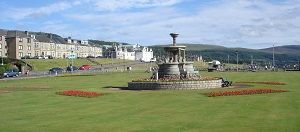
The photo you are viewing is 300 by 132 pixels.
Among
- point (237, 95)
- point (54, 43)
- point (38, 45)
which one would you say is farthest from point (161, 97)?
point (54, 43)

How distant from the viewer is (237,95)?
35500mm

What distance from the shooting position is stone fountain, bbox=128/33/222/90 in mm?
44000

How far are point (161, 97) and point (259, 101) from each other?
25.7 feet

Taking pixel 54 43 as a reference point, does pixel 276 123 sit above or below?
below

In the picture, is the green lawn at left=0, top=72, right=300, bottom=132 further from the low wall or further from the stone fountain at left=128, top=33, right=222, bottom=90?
the stone fountain at left=128, top=33, right=222, bottom=90

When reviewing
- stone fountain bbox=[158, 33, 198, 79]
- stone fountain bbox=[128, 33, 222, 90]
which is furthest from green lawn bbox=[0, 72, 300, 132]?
stone fountain bbox=[158, 33, 198, 79]

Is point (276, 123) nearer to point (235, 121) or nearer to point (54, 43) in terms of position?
point (235, 121)

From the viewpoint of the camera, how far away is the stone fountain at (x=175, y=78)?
44000mm

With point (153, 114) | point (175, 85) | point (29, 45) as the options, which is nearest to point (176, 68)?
point (175, 85)

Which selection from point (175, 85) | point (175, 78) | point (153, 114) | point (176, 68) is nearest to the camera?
point (153, 114)

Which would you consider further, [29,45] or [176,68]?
[29,45]

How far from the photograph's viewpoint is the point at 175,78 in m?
49.3

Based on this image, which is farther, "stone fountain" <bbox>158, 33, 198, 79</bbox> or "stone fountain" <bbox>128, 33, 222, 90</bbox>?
"stone fountain" <bbox>158, 33, 198, 79</bbox>

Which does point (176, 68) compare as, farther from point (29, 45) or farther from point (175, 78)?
point (29, 45)
